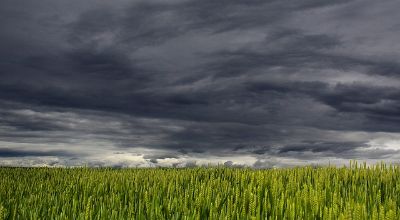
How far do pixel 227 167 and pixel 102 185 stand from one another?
24.0 ft

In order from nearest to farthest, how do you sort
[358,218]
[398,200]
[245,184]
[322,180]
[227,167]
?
[358,218]
[398,200]
[322,180]
[245,184]
[227,167]

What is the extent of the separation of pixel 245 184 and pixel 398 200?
415 cm

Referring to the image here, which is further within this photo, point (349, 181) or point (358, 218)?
point (349, 181)

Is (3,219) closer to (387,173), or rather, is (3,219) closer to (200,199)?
(200,199)

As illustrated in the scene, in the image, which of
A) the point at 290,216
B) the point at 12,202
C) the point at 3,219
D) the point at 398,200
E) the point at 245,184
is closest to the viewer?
the point at 290,216

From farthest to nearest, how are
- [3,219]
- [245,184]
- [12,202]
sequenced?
[245,184] < [12,202] < [3,219]

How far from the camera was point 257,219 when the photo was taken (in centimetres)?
555

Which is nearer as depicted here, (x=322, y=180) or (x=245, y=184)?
(x=322, y=180)

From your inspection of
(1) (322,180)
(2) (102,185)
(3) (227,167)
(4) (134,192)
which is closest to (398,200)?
(1) (322,180)

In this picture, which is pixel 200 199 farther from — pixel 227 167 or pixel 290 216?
pixel 227 167

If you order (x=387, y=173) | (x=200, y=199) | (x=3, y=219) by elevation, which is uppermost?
(x=387, y=173)

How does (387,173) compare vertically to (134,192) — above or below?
above

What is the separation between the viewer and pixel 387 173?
12.1 meters

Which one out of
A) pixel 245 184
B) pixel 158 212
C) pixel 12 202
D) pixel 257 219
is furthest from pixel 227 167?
pixel 257 219
